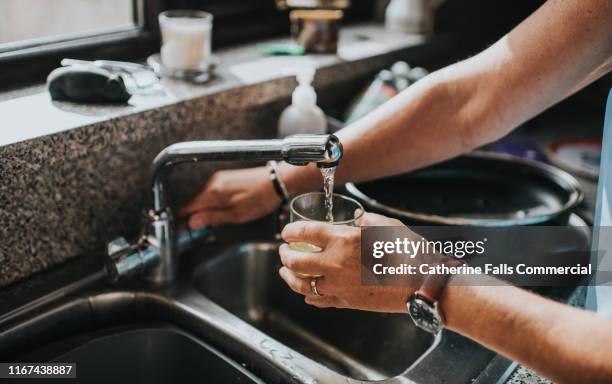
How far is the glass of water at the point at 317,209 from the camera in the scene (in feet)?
3.09

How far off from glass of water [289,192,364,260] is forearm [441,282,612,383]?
20cm

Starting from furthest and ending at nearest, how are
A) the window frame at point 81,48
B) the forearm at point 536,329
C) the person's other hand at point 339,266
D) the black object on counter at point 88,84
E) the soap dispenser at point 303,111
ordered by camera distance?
the soap dispenser at point 303,111
the window frame at point 81,48
the black object on counter at point 88,84
the person's other hand at point 339,266
the forearm at point 536,329

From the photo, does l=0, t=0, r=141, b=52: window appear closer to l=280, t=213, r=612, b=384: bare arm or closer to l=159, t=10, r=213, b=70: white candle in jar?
l=159, t=10, r=213, b=70: white candle in jar

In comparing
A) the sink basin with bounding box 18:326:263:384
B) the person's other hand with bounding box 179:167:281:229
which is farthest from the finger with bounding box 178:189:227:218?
the sink basin with bounding box 18:326:263:384

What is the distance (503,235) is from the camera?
3.66ft

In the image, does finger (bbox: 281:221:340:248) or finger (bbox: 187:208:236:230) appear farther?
finger (bbox: 187:208:236:230)

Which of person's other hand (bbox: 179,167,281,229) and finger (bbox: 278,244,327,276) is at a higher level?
finger (bbox: 278,244,327,276)

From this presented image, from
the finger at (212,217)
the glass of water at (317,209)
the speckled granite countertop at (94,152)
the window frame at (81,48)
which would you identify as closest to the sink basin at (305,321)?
→ the finger at (212,217)

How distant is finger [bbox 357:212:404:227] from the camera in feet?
2.91

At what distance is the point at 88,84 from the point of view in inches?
44.8

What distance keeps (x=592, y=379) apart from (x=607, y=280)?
0.33 m

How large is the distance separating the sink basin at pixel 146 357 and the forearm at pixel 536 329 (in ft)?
1.13

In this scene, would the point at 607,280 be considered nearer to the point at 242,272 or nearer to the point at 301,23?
the point at 242,272

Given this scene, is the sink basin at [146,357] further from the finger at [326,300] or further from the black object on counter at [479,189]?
the black object on counter at [479,189]
